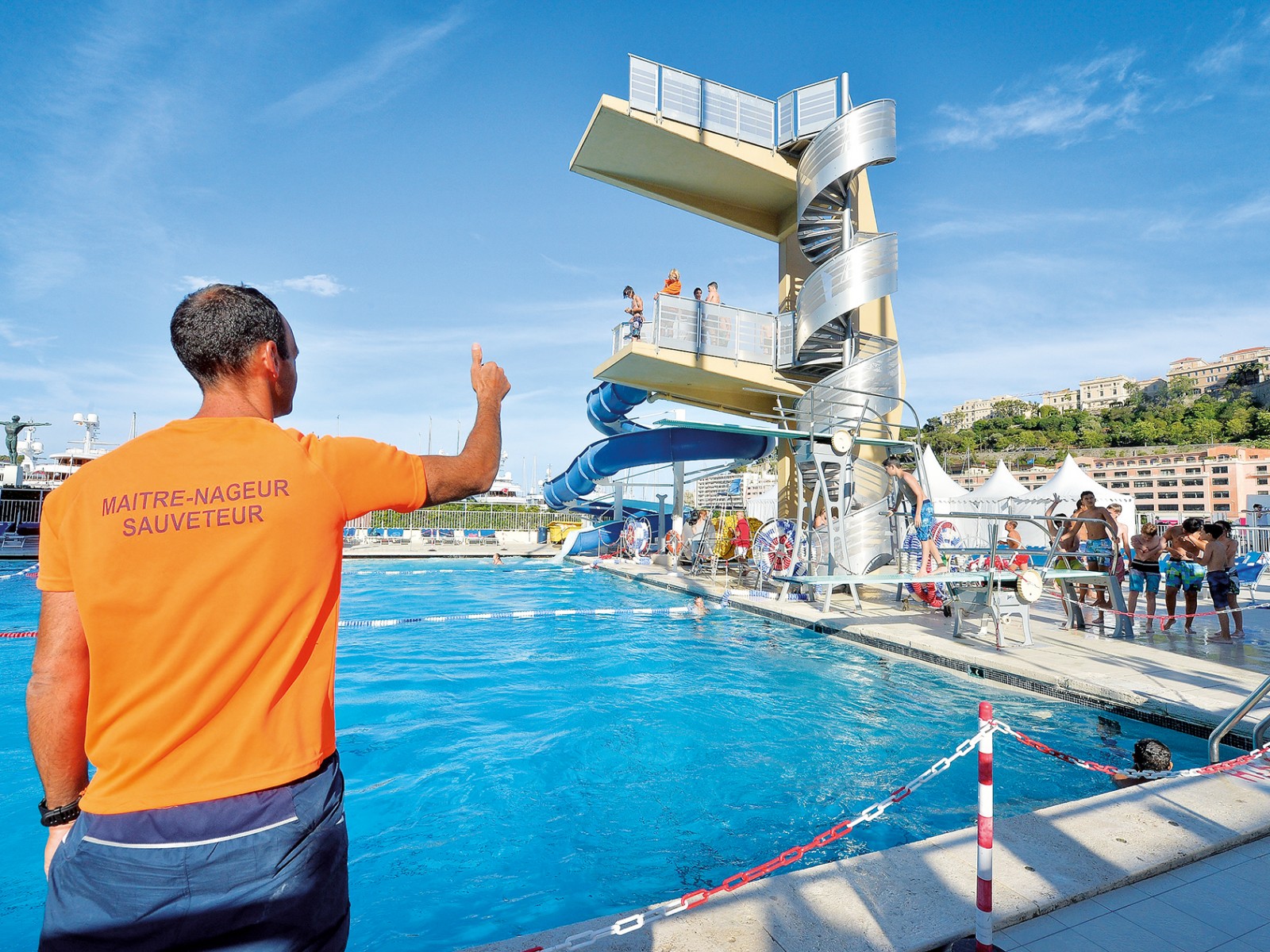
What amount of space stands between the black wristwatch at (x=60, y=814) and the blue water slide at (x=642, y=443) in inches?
702

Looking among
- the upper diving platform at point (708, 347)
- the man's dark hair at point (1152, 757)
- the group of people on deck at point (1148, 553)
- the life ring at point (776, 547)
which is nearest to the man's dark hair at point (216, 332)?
the man's dark hair at point (1152, 757)

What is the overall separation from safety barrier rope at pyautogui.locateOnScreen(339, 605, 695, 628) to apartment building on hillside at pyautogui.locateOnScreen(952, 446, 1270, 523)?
73.4 m

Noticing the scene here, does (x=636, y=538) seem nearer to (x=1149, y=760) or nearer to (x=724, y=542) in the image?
(x=724, y=542)

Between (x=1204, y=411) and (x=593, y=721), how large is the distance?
5456 inches

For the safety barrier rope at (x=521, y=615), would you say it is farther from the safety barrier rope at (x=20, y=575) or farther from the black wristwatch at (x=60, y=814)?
the black wristwatch at (x=60, y=814)

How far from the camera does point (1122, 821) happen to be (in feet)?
11.7

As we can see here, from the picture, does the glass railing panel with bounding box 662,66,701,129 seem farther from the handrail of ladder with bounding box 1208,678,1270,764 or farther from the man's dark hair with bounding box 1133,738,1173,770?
the man's dark hair with bounding box 1133,738,1173,770

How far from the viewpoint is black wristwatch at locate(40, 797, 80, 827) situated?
4.49ft

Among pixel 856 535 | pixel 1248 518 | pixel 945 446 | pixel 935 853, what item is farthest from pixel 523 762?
pixel 945 446

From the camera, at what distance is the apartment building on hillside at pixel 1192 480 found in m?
73.8

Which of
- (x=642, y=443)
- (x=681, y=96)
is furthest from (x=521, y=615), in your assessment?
(x=681, y=96)

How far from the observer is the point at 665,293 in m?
16.1

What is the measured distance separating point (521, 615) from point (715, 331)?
7.72 meters

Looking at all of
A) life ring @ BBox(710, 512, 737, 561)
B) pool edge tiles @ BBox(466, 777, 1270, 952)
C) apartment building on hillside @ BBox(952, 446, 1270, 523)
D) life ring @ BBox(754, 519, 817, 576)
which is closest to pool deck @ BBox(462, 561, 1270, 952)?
pool edge tiles @ BBox(466, 777, 1270, 952)
